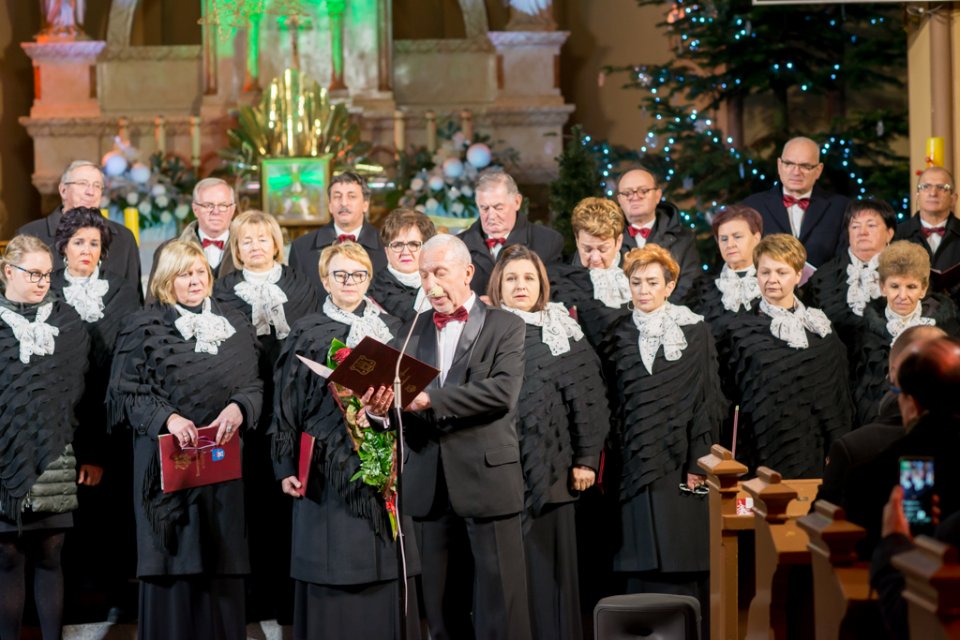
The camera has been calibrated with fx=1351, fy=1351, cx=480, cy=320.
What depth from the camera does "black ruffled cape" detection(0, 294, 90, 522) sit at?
5.21 metres

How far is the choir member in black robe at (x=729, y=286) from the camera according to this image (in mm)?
5703

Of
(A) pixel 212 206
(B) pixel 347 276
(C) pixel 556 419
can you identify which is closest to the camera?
(B) pixel 347 276

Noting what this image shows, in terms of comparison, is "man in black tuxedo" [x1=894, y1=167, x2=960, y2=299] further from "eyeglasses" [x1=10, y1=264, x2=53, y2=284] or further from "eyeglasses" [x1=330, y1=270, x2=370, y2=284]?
"eyeglasses" [x1=10, y1=264, x2=53, y2=284]

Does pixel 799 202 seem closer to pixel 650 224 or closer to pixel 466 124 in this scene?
pixel 650 224

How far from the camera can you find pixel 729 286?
5.84 meters

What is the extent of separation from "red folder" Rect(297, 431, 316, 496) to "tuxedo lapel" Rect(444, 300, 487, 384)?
633 millimetres

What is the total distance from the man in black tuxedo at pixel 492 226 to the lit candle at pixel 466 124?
548 cm

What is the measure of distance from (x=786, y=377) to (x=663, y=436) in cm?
60

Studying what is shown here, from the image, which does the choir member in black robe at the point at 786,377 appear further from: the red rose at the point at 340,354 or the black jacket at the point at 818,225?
the red rose at the point at 340,354

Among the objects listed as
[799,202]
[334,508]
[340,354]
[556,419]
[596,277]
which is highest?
[799,202]

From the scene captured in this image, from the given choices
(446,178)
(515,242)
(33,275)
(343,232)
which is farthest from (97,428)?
(446,178)

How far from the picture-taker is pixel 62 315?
5.39 metres

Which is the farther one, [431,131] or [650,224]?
[431,131]

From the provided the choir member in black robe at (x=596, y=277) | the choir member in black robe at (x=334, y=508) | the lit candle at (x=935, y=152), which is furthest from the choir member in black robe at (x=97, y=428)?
the lit candle at (x=935, y=152)
